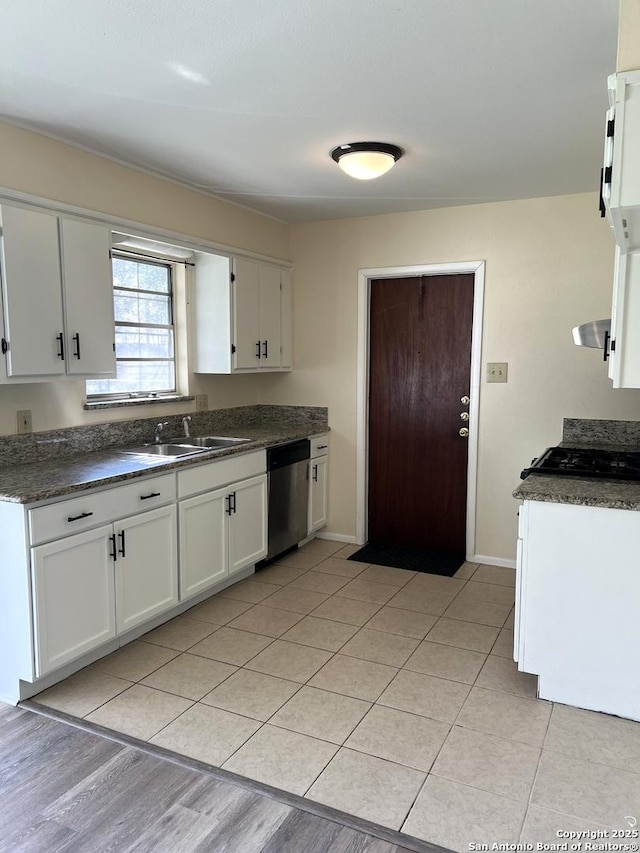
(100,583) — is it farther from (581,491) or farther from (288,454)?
(581,491)

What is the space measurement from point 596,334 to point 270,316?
228cm

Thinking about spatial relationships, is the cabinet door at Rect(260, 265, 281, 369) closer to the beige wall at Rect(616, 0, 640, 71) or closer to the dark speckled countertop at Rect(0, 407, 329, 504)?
the dark speckled countertop at Rect(0, 407, 329, 504)

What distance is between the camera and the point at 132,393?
3736mm

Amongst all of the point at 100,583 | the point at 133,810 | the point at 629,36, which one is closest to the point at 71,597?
the point at 100,583

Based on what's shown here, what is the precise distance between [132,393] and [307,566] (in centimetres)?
159

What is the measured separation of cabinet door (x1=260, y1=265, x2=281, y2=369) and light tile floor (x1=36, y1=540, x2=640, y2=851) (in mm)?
1717

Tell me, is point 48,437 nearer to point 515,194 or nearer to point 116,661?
point 116,661

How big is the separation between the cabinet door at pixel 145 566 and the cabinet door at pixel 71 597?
7 centimetres

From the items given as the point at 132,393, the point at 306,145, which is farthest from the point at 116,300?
the point at 306,145

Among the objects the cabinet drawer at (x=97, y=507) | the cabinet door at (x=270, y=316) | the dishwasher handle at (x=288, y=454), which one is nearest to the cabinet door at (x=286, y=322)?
the cabinet door at (x=270, y=316)

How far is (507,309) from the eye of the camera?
3943 mm

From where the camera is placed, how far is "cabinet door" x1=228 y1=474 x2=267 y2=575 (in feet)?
11.7

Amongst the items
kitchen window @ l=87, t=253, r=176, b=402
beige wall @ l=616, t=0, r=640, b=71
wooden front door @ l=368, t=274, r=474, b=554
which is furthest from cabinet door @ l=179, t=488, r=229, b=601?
beige wall @ l=616, t=0, r=640, b=71

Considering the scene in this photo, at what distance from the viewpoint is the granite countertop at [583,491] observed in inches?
91.4
